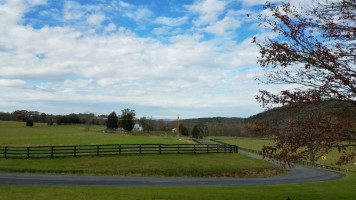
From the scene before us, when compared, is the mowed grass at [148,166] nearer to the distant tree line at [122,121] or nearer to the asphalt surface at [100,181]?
the asphalt surface at [100,181]

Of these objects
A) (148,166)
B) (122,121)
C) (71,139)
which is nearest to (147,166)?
(148,166)

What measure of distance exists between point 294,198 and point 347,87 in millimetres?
8093

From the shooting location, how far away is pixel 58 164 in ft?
90.9

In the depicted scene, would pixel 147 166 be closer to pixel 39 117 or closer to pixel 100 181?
pixel 100 181

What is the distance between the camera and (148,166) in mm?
28391

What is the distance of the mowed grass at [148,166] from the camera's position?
2609cm

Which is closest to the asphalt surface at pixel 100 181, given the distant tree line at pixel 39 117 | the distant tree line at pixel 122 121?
the distant tree line at pixel 122 121

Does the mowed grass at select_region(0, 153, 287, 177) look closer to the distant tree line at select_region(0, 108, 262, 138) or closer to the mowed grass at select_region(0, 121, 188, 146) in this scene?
the mowed grass at select_region(0, 121, 188, 146)

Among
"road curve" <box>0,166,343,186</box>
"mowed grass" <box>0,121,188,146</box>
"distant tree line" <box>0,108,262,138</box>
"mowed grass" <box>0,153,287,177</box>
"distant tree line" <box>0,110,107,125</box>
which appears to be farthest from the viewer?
"distant tree line" <box>0,110,107,125</box>

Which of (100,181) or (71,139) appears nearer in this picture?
(100,181)

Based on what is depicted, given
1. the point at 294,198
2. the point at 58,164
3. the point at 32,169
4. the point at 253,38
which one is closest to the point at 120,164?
the point at 58,164

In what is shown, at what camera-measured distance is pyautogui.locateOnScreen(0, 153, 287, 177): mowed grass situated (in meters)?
26.1

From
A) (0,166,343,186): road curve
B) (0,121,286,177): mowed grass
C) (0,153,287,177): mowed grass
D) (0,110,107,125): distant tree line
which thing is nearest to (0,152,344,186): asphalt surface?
(0,166,343,186): road curve

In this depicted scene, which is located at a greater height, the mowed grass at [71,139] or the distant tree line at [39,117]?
the distant tree line at [39,117]
